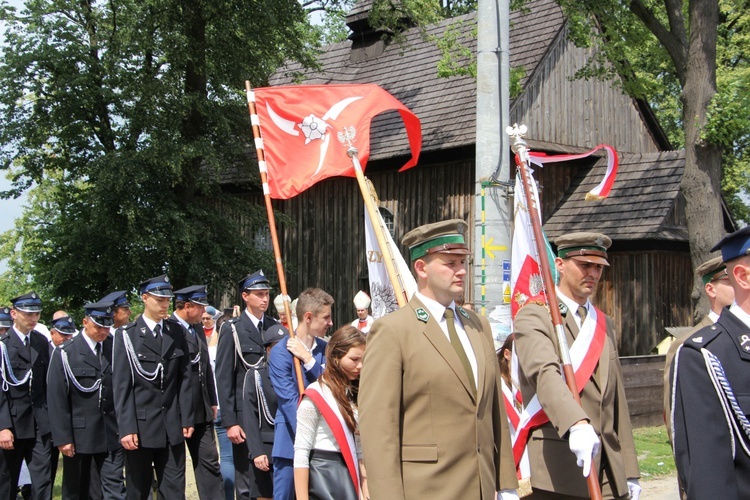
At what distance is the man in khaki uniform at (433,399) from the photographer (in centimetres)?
392

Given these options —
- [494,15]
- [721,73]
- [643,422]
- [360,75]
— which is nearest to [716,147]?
[643,422]

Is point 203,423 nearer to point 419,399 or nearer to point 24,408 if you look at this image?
point 24,408

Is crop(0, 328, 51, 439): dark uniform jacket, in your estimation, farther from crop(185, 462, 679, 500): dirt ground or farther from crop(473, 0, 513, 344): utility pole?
crop(473, 0, 513, 344): utility pole

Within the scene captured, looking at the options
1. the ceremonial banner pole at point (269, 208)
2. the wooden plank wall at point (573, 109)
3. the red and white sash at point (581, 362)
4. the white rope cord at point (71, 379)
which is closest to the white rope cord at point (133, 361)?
the white rope cord at point (71, 379)

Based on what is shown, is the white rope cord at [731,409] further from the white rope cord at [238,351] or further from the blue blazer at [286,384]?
the white rope cord at [238,351]

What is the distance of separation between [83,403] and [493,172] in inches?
178

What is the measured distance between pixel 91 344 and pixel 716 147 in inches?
401

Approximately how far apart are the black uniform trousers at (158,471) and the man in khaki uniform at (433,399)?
4355 millimetres

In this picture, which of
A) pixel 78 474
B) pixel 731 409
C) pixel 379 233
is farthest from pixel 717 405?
pixel 78 474

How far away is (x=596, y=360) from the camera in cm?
480

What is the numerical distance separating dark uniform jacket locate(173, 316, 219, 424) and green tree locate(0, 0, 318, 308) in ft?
41.9

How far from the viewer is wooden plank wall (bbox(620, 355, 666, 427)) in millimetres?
13992

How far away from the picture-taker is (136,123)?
869 inches

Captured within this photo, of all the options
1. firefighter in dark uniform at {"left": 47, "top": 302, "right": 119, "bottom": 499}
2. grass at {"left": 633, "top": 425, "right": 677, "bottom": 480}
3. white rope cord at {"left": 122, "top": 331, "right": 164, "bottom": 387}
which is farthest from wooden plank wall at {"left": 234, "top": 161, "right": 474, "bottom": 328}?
white rope cord at {"left": 122, "top": 331, "right": 164, "bottom": 387}
